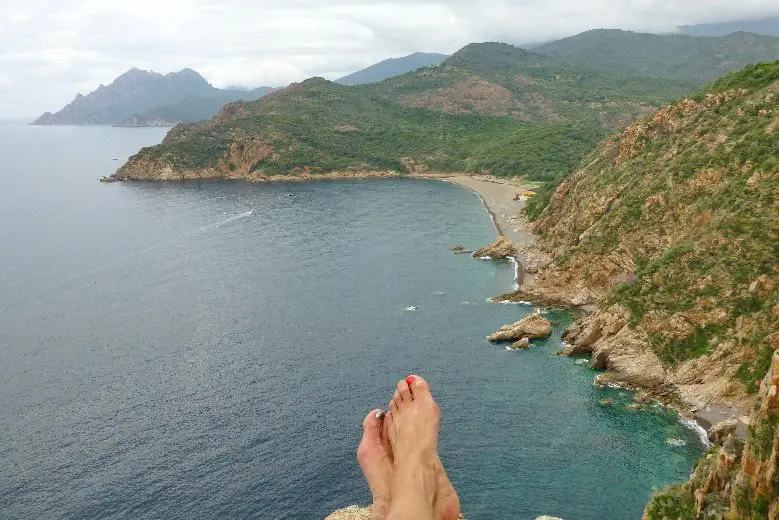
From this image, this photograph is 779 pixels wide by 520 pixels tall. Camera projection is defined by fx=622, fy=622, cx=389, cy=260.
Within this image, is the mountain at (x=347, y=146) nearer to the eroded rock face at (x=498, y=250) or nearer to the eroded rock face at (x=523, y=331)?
the eroded rock face at (x=498, y=250)

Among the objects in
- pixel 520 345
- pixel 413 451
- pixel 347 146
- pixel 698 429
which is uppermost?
pixel 347 146

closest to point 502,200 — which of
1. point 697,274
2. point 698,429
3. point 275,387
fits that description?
point 697,274

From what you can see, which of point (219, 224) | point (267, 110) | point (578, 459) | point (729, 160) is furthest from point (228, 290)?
point (267, 110)

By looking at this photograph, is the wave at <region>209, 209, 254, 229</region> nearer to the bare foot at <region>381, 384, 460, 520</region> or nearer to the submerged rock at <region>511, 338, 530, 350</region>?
the submerged rock at <region>511, 338, 530, 350</region>

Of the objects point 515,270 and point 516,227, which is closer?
point 515,270

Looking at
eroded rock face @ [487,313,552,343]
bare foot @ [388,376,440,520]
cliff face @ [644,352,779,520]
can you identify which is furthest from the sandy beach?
bare foot @ [388,376,440,520]

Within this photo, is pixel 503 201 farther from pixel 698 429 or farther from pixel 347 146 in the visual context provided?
pixel 698 429

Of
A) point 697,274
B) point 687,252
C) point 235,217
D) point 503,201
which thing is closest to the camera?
point 697,274
